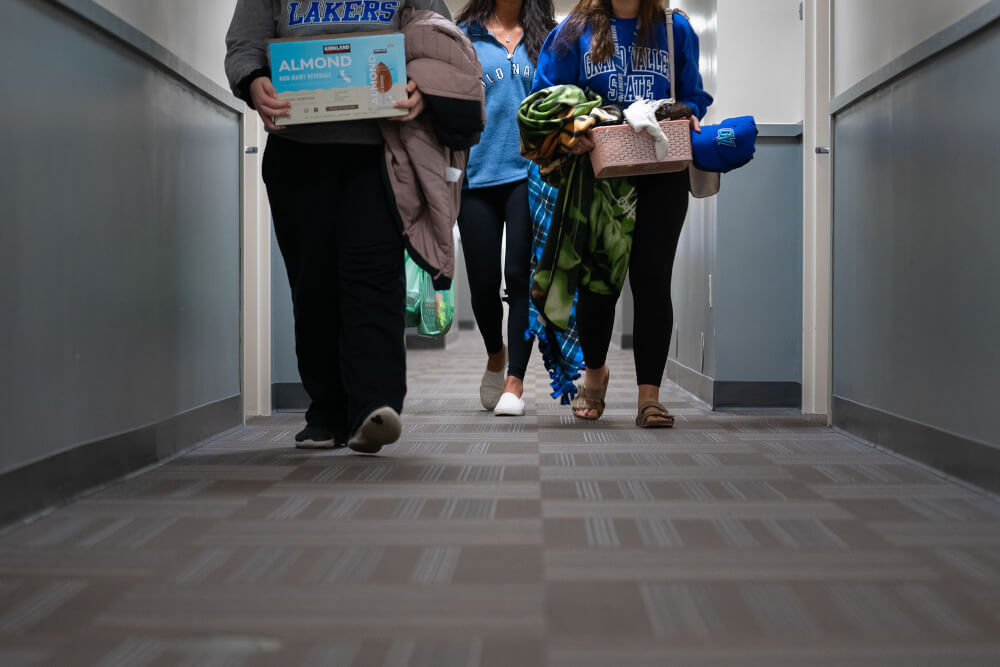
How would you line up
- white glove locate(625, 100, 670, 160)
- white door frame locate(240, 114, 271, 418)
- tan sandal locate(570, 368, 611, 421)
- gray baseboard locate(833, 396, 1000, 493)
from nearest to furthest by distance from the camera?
gray baseboard locate(833, 396, 1000, 493), white glove locate(625, 100, 670, 160), tan sandal locate(570, 368, 611, 421), white door frame locate(240, 114, 271, 418)

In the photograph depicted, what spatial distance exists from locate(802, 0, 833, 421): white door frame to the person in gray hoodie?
124 centimetres

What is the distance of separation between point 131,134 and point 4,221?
45 cm

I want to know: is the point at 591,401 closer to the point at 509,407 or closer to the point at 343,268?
the point at 509,407

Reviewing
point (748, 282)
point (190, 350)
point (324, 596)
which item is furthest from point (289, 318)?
point (324, 596)

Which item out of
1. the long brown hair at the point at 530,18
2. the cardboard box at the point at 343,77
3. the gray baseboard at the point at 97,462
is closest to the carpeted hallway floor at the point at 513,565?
the gray baseboard at the point at 97,462

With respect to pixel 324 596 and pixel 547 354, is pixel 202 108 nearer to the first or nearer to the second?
pixel 547 354

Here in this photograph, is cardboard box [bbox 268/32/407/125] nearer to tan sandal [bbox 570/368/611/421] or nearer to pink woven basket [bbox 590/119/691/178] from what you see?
pink woven basket [bbox 590/119/691/178]

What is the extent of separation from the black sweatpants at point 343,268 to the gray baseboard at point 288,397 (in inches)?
31.9

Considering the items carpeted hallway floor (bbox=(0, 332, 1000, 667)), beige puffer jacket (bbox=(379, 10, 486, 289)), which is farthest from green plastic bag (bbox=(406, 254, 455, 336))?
carpeted hallway floor (bbox=(0, 332, 1000, 667))

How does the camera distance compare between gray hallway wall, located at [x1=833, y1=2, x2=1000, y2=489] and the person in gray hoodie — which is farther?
the person in gray hoodie

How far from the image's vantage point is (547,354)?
7.79ft

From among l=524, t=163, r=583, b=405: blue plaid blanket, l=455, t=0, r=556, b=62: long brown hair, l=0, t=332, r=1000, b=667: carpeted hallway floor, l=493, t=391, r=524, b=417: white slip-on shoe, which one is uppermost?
l=455, t=0, r=556, b=62: long brown hair

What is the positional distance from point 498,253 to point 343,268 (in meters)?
0.83

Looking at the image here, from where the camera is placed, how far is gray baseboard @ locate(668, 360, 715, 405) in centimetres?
276
